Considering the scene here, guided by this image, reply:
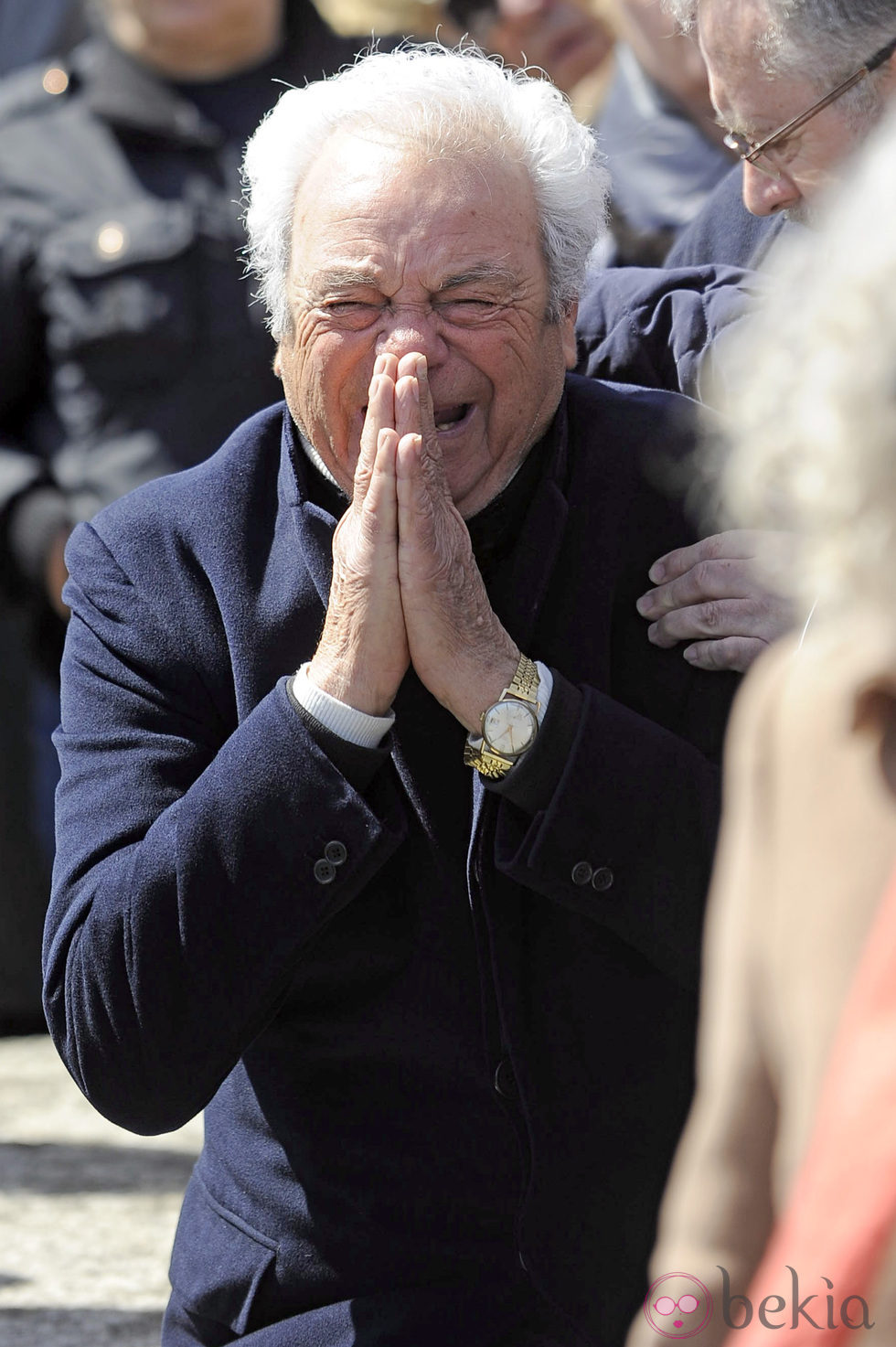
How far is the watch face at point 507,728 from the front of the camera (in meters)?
2.07

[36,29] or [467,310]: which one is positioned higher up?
[467,310]

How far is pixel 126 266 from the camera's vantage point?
A: 404 centimetres

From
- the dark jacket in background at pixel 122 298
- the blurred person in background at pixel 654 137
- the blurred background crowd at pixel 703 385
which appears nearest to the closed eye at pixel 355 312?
the blurred background crowd at pixel 703 385

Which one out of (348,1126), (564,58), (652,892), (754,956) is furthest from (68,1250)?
(564,58)

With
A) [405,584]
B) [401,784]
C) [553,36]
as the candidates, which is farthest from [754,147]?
[553,36]

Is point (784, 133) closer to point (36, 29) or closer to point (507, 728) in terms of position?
point (507, 728)

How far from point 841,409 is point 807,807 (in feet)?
1.04

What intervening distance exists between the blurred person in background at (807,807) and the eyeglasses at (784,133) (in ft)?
3.24

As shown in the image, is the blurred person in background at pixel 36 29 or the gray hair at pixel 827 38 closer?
the gray hair at pixel 827 38

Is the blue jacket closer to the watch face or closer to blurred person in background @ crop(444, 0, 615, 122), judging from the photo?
the watch face

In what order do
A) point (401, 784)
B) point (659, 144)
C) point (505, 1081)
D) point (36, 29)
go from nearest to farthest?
point (505, 1081) < point (401, 784) < point (659, 144) < point (36, 29)

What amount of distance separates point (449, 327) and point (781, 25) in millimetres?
633

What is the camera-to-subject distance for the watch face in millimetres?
2066

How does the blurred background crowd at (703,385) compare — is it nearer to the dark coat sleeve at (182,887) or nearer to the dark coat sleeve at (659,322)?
the dark coat sleeve at (659,322)
